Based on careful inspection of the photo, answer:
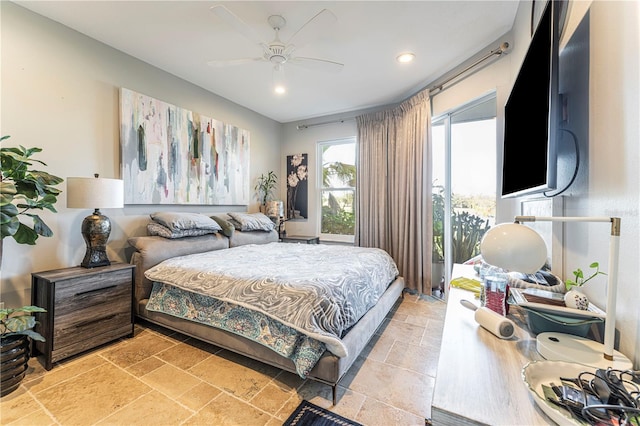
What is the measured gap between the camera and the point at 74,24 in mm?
2301

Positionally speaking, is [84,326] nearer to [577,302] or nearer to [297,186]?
[577,302]

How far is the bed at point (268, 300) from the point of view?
5.23 ft

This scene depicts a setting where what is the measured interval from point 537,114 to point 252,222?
3202 millimetres

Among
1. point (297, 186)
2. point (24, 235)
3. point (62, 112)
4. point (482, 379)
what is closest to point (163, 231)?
point (24, 235)

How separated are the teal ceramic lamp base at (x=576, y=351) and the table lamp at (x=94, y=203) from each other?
2.79m

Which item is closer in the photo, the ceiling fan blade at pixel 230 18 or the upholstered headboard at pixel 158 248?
the ceiling fan blade at pixel 230 18

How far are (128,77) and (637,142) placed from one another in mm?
3684

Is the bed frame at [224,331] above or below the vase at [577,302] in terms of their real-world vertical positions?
below

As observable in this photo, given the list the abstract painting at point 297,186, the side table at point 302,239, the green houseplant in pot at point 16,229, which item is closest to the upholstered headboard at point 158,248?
the green houseplant in pot at point 16,229

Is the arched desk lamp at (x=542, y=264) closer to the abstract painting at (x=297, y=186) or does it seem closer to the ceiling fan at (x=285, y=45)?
the ceiling fan at (x=285, y=45)

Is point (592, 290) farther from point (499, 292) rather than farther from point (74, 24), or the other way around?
point (74, 24)

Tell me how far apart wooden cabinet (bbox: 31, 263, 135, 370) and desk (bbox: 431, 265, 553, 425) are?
248 centimetres

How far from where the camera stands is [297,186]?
4828mm

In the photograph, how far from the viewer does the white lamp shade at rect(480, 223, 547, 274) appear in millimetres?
780
